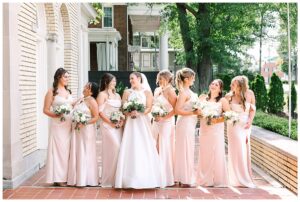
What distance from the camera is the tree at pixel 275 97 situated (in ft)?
77.9

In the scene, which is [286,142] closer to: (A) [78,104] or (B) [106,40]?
A: (A) [78,104]

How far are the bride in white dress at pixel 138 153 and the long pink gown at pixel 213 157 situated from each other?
0.92 m

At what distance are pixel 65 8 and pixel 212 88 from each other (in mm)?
6656

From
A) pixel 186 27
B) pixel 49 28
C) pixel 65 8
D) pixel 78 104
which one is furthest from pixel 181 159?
pixel 186 27

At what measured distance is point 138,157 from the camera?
26.6 ft

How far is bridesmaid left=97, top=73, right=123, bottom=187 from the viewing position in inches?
331

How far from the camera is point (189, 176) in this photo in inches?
334

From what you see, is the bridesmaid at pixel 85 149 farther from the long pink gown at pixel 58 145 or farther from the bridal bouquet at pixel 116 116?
the bridal bouquet at pixel 116 116

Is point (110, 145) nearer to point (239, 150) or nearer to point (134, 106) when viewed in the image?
point (134, 106)

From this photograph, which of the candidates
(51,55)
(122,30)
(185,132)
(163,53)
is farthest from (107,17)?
(185,132)

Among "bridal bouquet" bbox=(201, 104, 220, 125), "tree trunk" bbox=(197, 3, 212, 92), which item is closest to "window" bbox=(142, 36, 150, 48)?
"tree trunk" bbox=(197, 3, 212, 92)

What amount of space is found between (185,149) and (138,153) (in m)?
0.90

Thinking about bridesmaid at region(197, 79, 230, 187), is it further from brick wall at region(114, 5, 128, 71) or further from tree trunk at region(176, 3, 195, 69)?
brick wall at region(114, 5, 128, 71)

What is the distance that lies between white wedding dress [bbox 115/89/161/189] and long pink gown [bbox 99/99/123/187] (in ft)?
0.80
